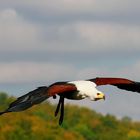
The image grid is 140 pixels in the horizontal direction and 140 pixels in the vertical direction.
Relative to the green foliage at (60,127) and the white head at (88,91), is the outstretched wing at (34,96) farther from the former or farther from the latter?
the green foliage at (60,127)

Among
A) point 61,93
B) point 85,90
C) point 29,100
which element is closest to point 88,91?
point 85,90

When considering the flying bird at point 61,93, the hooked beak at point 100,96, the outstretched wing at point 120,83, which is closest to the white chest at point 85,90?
the flying bird at point 61,93

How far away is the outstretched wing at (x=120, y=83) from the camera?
26.5 meters

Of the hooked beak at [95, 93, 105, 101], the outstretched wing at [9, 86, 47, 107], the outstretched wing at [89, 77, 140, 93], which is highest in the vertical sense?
the outstretched wing at [89, 77, 140, 93]

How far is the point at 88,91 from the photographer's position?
78.9 ft

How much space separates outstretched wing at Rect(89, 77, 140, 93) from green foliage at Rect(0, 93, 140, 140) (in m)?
100

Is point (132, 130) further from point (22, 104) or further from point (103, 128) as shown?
point (22, 104)

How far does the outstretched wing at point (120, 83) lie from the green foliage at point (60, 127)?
100 m

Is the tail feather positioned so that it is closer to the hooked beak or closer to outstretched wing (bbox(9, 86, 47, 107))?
outstretched wing (bbox(9, 86, 47, 107))

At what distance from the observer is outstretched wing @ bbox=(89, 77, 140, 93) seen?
26500mm

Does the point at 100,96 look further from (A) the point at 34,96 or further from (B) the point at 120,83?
(B) the point at 120,83

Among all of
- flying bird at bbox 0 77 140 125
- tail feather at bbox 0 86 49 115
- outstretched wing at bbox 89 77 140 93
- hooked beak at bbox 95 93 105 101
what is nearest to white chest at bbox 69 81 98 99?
flying bird at bbox 0 77 140 125

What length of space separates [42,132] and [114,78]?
363ft

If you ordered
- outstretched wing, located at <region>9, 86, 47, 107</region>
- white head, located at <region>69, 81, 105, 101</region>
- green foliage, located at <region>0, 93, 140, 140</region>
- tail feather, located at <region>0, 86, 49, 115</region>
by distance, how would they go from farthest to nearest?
green foliage, located at <region>0, 93, 140, 140</region>, outstretched wing, located at <region>9, 86, 47, 107</region>, white head, located at <region>69, 81, 105, 101</region>, tail feather, located at <region>0, 86, 49, 115</region>
